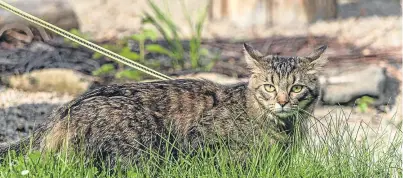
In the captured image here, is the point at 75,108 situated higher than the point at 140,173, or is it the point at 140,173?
the point at 75,108

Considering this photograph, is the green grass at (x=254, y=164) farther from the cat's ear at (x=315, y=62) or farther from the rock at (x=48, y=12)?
the rock at (x=48, y=12)

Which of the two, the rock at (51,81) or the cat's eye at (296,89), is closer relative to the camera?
the cat's eye at (296,89)

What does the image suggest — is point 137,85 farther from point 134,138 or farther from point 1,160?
point 1,160

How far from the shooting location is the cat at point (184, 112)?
570 cm

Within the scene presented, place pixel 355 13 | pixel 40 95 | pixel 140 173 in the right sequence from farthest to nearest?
1. pixel 355 13
2. pixel 40 95
3. pixel 140 173

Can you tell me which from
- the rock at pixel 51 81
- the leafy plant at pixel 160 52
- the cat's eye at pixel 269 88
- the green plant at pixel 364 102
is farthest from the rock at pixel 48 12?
the cat's eye at pixel 269 88

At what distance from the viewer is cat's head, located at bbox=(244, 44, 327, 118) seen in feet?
19.5

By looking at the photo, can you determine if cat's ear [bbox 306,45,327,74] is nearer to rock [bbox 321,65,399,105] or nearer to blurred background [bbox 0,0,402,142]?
blurred background [bbox 0,0,402,142]

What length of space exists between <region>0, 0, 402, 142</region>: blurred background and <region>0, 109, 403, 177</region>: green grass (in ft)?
5.85

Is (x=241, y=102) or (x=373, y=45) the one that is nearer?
(x=241, y=102)

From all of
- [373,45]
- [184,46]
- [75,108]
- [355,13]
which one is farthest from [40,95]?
[355,13]

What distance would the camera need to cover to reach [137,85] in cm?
607

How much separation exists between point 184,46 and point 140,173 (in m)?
5.21

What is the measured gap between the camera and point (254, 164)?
18.1 ft
